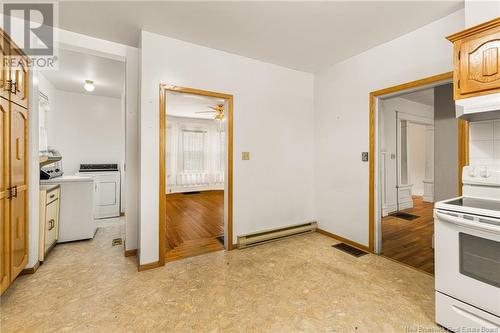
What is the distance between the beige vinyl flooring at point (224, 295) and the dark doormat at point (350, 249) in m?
0.15

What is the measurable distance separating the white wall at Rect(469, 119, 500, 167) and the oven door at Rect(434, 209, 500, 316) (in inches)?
31.8

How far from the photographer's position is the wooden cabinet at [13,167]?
1.91 meters

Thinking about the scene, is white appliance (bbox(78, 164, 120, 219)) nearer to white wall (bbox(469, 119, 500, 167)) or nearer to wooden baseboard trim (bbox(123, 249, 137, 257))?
wooden baseboard trim (bbox(123, 249, 137, 257))

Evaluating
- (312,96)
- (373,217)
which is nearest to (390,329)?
(373,217)

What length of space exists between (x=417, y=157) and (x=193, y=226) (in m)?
6.90

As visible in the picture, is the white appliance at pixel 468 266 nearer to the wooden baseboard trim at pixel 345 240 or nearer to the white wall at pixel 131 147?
the wooden baseboard trim at pixel 345 240

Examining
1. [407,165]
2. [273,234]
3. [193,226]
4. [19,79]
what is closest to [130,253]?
[193,226]

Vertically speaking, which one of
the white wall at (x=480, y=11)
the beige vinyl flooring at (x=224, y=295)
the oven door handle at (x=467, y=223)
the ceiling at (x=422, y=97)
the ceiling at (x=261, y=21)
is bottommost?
the beige vinyl flooring at (x=224, y=295)

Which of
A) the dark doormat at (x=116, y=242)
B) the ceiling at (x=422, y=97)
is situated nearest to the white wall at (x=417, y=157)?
the ceiling at (x=422, y=97)

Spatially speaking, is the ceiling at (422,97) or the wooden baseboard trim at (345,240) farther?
the ceiling at (422,97)

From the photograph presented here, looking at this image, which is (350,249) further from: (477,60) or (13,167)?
(13,167)

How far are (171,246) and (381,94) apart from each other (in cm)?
349

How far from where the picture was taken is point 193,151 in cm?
793

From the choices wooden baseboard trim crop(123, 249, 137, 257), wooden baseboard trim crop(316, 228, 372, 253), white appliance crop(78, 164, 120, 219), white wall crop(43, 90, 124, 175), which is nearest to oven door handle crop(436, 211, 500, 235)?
wooden baseboard trim crop(316, 228, 372, 253)
